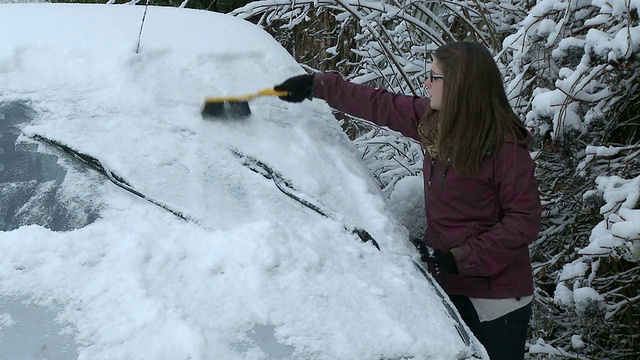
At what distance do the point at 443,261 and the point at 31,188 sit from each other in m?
1.28

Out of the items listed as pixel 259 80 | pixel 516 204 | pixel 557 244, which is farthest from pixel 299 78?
pixel 557 244

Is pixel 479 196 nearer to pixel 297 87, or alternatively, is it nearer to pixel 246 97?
pixel 297 87

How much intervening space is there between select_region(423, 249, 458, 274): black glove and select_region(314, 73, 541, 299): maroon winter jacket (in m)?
0.02

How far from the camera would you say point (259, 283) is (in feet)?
5.77

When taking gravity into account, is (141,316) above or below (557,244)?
above

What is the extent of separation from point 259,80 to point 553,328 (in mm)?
2339

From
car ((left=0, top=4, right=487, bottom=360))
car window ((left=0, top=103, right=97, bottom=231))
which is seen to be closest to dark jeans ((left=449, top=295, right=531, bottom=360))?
car ((left=0, top=4, right=487, bottom=360))

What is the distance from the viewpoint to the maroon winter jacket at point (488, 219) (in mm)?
2211

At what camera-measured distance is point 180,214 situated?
195 cm

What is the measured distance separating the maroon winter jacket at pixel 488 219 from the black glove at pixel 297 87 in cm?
43

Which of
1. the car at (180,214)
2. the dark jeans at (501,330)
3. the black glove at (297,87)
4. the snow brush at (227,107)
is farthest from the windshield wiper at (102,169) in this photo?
the dark jeans at (501,330)

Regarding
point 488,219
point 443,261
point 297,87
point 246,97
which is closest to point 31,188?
point 246,97

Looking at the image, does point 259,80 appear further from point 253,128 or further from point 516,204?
point 516,204

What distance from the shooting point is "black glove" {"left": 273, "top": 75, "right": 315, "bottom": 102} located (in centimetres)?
253
